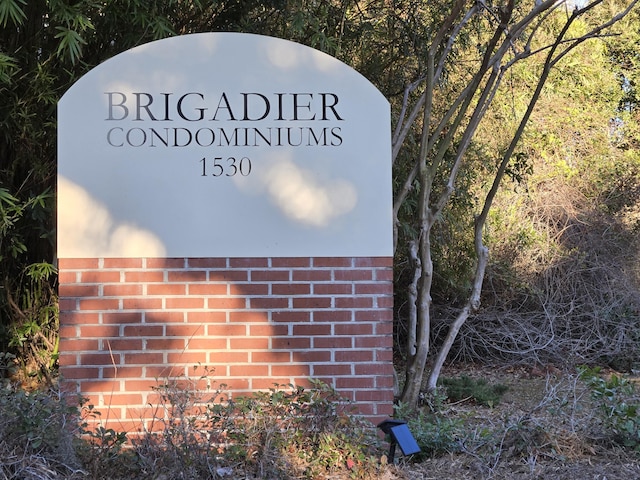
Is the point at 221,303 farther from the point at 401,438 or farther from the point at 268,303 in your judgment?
the point at 401,438

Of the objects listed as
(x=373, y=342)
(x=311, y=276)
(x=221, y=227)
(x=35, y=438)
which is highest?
(x=221, y=227)

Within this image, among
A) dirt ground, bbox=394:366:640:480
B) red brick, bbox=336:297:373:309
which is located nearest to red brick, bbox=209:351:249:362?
red brick, bbox=336:297:373:309

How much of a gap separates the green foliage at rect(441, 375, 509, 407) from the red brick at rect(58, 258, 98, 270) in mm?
3565

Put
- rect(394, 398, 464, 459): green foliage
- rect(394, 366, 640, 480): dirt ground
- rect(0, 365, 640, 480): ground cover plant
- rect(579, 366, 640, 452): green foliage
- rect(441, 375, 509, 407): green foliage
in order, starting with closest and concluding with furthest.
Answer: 1. rect(0, 365, 640, 480): ground cover plant
2. rect(394, 366, 640, 480): dirt ground
3. rect(579, 366, 640, 452): green foliage
4. rect(394, 398, 464, 459): green foliage
5. rect(441, 375, 509, 407): green foliage

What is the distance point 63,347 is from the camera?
4.43 metres

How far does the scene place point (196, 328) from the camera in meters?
4.46

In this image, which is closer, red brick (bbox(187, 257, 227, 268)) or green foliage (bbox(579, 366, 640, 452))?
green foliage (bbox(579, 366, 640, 452))

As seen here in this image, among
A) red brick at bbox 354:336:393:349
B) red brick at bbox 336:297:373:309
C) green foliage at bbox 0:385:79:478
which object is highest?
red brick at bbox 336:297:373:309

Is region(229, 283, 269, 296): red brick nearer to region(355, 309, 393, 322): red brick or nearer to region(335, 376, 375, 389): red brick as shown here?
region(355, 309, 393, 322): red brick

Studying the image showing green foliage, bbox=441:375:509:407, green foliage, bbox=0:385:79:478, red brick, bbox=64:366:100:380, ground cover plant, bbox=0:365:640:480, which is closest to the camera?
green foliage, bbox=0:385:79:478

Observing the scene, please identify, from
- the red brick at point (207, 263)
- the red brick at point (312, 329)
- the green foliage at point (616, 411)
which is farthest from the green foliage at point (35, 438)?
the green foliage at point (616, 411)

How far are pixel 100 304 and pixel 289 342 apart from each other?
1155mm

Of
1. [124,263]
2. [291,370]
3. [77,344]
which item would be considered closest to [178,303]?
[124,263]

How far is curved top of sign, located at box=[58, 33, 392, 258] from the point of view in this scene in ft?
14.6
